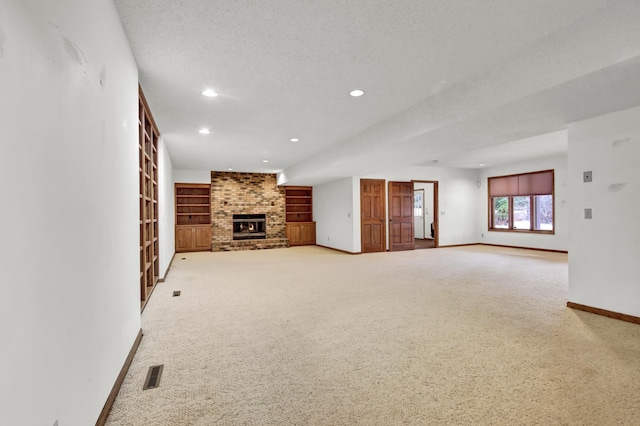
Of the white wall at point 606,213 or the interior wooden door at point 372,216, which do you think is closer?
the white wall at point 606,213

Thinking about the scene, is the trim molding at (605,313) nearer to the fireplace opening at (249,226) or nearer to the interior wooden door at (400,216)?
the interior wooden door at (400,216)

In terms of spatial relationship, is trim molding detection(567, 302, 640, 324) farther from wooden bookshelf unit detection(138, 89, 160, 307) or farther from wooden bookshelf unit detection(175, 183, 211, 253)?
wooden bookshelf unit detection(175, 183, 211, 253)

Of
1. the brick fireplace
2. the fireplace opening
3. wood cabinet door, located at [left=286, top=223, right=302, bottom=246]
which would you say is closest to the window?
wood cabinet door, located at [left=286, top=223, right=302, bottom=246]

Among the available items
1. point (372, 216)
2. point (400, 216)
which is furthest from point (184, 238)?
point (400, 216)

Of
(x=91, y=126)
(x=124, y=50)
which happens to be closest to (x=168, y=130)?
(x=124, y=50)

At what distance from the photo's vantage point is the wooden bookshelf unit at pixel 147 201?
154 inches

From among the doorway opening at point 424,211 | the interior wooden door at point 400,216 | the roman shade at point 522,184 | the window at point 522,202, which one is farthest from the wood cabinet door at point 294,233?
the roman shade at point 522,184

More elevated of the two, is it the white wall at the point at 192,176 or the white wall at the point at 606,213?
the white wall at the point at 192,176

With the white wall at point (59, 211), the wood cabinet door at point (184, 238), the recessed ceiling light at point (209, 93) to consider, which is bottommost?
the wood cabinet door at point (184, 238)

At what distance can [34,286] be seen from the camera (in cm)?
110

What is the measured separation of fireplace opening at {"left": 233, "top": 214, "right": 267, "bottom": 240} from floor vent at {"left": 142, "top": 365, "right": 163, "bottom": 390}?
28.1ft

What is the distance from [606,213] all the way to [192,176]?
9870 mm

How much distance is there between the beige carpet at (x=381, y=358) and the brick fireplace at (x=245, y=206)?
556 cm

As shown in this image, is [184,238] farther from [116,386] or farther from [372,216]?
[116,386]
